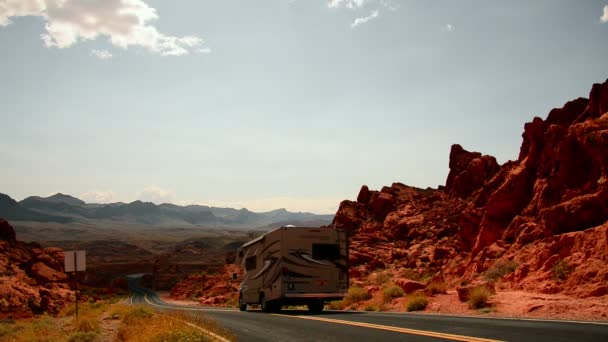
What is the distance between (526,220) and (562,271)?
35.6ft

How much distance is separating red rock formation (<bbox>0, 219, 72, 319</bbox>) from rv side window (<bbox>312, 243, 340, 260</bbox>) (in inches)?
898

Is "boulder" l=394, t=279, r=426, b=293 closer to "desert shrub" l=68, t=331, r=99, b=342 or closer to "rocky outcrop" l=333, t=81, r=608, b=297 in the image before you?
"rocky outcrop" l=333, t=81, r=608, b=297

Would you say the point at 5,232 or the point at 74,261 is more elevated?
the point at 5,232

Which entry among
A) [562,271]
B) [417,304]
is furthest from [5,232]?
[562,271]

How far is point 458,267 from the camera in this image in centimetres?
3797

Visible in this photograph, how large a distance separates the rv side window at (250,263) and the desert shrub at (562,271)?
46.2 feet

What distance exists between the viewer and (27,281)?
40969mm

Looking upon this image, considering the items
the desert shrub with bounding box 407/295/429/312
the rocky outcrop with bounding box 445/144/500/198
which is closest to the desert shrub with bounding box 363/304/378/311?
the desert shrub with bounding box 407/295/429/312

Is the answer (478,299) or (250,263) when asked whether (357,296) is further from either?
(478,299)

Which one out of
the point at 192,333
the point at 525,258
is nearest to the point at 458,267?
the point at 525,258

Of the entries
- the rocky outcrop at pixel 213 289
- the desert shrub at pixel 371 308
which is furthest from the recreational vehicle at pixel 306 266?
the rocky outcrop at pixel 213 289

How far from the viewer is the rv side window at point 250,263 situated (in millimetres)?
27141

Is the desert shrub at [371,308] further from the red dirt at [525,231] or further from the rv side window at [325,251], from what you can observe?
the rv side window at [325,251]

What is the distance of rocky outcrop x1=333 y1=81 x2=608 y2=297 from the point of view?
2377 centimetres
